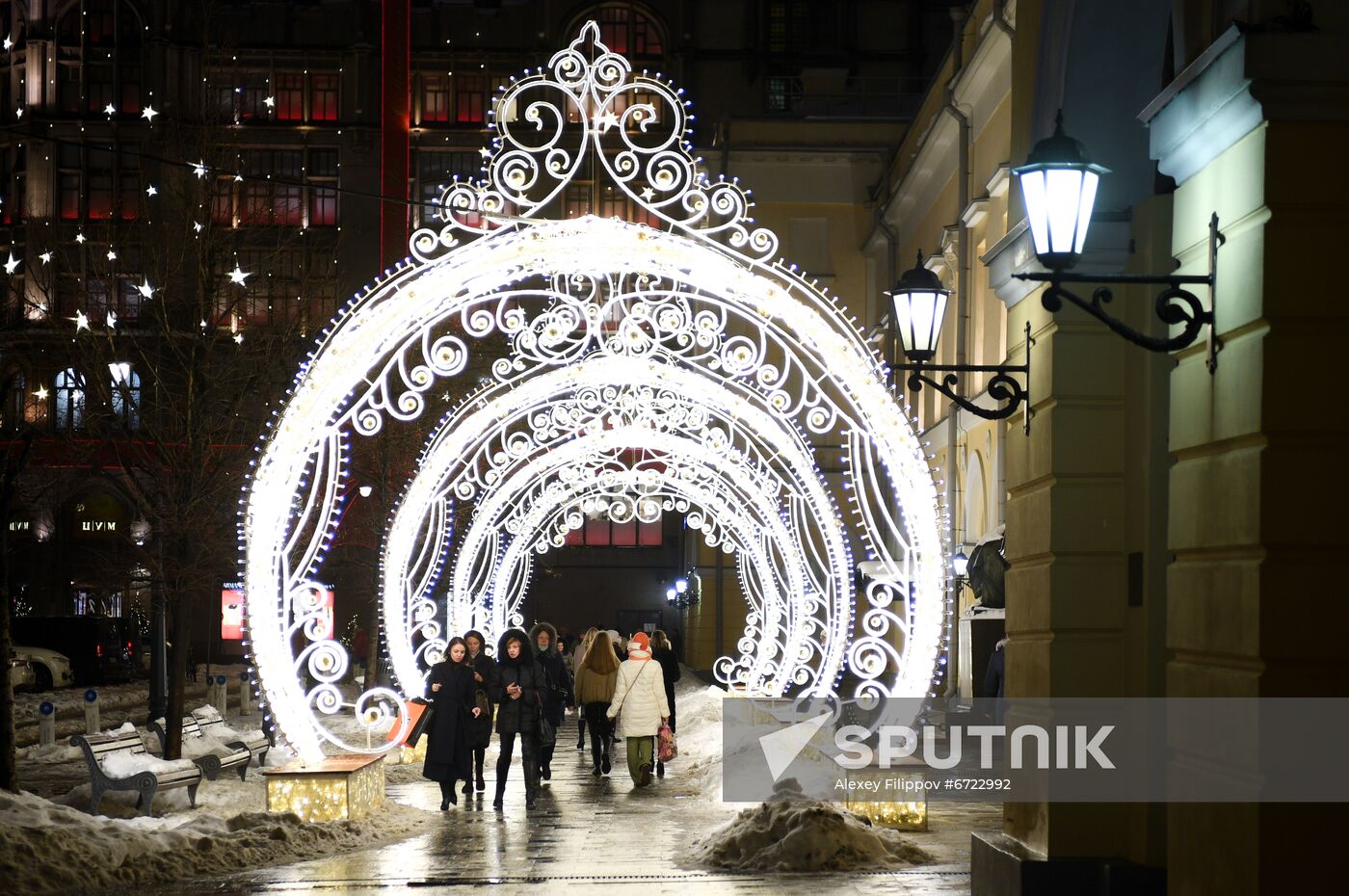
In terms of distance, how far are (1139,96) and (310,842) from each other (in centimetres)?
789

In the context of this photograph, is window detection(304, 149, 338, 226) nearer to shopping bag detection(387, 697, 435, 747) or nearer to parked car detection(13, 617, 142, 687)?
parked car detection(13, 617, 142, 687)

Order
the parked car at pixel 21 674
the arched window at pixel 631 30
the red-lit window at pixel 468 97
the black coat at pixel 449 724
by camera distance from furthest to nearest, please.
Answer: the red-lit window at pixel 468 97 < the arched window at pixel 631 30 < the parked car at pixel 21 674 < the black coat at pixel 449 724

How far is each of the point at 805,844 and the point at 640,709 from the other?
6.45 metres

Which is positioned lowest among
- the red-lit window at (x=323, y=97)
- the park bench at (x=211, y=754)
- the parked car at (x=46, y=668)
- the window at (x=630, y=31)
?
the parked car at (x=46, y=668)

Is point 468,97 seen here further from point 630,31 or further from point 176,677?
point 176,677

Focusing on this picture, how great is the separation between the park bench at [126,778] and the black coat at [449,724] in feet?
7.06

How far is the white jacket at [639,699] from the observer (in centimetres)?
1827

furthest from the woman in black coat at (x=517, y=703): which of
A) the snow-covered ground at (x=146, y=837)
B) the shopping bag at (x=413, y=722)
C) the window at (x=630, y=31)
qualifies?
the window at (x=630, y=31)

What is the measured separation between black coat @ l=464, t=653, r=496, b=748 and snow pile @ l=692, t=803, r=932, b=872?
4.86 meters

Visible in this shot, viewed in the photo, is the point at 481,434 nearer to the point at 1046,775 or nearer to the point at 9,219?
the point at 1046,775

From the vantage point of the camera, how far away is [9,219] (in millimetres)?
59375

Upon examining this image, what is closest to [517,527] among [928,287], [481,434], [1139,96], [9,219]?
[481,434]

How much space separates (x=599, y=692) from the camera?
20438 mm

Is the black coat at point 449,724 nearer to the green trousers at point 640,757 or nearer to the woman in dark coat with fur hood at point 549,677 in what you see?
the woman in dark coat with fur hood at point 549,677
